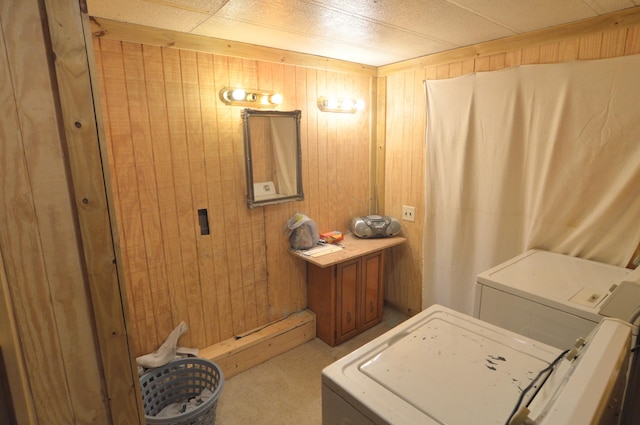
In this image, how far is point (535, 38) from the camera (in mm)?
2082

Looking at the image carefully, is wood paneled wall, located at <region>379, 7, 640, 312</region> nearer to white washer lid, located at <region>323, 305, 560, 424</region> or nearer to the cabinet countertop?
the cabinet countertop

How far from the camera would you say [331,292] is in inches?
105

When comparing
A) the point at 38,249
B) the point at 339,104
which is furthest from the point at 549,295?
the point at 339,104

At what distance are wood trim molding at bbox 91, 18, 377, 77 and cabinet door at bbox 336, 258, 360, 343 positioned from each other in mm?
1574

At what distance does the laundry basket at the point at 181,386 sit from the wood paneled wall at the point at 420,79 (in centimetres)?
182

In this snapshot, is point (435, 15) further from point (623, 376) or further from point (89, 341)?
point (89, 341)

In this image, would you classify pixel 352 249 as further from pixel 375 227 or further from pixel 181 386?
pixel 181 386

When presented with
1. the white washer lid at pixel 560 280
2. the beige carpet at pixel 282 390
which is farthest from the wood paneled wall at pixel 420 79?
the white washer lid at pixel 560 280

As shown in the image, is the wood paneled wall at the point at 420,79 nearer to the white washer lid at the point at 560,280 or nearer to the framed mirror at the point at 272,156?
the framed mirror at the point at 272,156

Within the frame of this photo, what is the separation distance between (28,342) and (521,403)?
3.86ft

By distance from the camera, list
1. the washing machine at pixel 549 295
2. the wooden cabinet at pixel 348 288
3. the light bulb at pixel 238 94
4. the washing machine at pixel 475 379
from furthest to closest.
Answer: the wooden cabinet at pixel 348 288
the light bulb at pixel 238 94
the washing machine at pixel 549 295
the washing machine at pixel 475 379

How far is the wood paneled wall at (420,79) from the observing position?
1839mm

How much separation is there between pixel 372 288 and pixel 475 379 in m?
2.06

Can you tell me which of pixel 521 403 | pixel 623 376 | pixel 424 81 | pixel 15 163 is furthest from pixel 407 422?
pixel 424 81
